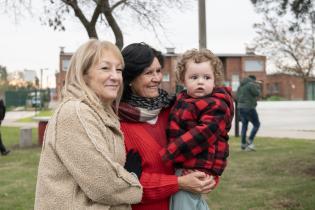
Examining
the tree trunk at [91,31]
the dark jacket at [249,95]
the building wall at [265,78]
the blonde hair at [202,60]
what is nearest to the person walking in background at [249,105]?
the dark jacket at [249,95]

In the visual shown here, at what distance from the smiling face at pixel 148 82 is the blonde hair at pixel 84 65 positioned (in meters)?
0.33

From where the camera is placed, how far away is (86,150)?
6.31ft

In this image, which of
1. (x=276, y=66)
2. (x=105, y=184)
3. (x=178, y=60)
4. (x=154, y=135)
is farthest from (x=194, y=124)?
(x=276, y=66)

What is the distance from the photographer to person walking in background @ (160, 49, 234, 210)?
2.26 meters

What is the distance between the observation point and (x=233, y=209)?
234 inches

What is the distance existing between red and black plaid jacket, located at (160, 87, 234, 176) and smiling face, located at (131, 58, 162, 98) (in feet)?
0.50

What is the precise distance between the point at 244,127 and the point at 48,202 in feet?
31.6

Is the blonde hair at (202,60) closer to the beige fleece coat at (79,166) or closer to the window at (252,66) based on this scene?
the beige fleece coat at (79,166)

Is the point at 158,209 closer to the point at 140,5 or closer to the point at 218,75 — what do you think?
the point at 218,75

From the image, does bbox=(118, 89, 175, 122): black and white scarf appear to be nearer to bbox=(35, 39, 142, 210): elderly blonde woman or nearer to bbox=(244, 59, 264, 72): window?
bbox=(35, 39, 142, 210): elderly blonde woman

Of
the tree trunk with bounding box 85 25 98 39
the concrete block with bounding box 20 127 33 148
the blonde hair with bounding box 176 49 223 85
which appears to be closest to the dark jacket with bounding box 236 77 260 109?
the tree trunk with bounding box 85 25 98 39

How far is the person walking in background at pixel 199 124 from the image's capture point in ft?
7.41

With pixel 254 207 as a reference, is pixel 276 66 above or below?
above

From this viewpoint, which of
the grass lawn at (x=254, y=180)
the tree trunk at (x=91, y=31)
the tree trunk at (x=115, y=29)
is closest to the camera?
the grass lawn at (x=254, y=180)
